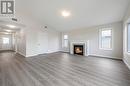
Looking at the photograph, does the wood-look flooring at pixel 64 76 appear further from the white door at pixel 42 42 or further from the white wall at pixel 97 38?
the white door at pixel 42 42

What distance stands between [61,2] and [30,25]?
3460mm

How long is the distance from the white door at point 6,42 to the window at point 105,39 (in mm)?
11178

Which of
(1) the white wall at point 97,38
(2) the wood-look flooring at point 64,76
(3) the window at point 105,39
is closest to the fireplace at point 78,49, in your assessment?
(1) the white wall at point 97,38

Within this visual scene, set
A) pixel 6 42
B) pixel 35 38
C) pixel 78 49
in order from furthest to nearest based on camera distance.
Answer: pixel 6 42
pixel 78 49
pixel 35 38

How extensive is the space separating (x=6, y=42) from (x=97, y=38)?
36.7ft

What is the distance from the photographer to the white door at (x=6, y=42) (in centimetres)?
1014

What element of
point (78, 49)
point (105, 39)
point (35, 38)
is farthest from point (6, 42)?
point (105, 39)

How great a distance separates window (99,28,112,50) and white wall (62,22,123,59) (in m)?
0.24

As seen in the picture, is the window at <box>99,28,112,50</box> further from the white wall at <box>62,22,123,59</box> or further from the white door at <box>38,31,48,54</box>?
the white door at <box>38,31,48,54</box>

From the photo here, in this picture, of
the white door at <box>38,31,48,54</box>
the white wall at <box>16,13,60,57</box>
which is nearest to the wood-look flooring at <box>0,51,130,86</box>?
the white wall at <box>16,13,60,57</box>

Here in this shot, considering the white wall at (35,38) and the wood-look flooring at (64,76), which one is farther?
the white wall at (35,38)

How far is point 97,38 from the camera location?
5.84 meters

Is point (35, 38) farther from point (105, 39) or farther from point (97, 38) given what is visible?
point (105, 39)

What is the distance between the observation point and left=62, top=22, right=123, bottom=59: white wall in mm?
4883
